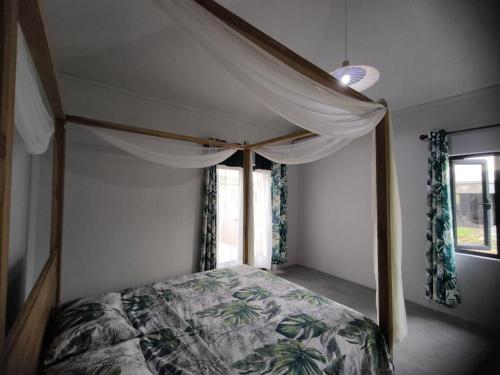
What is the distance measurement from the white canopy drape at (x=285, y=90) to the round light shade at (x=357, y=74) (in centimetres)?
20

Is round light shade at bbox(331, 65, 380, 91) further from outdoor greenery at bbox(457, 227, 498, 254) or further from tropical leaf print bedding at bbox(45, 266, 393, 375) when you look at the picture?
outdoor greenery at bbox(457, 227, 498, 254)

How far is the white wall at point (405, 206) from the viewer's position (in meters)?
2.42

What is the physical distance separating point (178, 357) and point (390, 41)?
8.90 ft

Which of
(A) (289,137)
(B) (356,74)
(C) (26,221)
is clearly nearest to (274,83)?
(B) (356,74)

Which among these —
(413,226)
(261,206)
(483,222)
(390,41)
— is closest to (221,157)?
(261,206)

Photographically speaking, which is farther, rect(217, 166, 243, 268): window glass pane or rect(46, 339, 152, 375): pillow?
rect(217, 166, 243, 268): window glass pane

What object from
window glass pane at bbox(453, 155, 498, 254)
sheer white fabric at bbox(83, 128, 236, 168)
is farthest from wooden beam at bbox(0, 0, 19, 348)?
window glass pane at bbox(453, 155, 498, 254)

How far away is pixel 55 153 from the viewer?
5.80 feet

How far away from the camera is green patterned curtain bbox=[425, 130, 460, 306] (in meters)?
2.51

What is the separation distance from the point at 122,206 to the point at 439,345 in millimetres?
3516

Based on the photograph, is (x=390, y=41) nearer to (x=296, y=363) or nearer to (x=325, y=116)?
(x=325, y=116)

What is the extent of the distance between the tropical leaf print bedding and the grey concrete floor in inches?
30.6

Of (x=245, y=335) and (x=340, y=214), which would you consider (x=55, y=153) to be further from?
(x=340, y=214)

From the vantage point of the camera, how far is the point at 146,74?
7.77 ft
